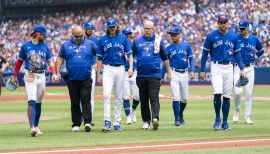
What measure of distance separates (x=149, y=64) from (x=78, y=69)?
142 centimetres

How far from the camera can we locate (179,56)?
54.5 ft

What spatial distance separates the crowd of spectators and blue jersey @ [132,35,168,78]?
2186 cm

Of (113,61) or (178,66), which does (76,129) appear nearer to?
(113,61)

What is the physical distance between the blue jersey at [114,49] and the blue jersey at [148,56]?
29 cm

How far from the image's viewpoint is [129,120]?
1727cm

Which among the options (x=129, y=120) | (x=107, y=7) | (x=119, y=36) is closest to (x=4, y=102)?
(x=129, y=120)

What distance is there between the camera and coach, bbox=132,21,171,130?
1514 cm

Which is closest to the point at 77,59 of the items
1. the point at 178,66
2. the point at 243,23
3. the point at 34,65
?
the point at 34,65

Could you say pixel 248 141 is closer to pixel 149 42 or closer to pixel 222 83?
pixel 222 83

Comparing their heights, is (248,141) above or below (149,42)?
below

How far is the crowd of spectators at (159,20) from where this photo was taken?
39906mm

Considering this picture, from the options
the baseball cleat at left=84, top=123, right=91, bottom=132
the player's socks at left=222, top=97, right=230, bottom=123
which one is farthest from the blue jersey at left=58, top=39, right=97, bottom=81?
the player's socks at left=222, top=97, right=230, bottom=123

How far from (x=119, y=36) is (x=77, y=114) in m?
1.78

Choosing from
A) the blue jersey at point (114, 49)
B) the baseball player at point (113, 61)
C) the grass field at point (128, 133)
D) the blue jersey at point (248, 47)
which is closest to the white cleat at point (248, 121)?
the grass field at point (128, 133)
